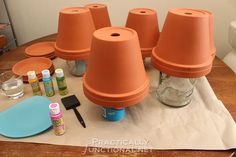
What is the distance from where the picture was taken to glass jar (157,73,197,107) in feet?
2.20

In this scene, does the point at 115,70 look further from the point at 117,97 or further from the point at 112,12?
the point at 112,12

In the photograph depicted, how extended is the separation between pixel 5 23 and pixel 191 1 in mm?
1246

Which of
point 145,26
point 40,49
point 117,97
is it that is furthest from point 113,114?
point 40,49

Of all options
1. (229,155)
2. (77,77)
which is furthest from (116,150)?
(77,77)

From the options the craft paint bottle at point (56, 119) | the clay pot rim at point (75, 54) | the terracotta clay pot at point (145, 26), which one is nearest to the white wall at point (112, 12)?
the terracotta clay pot at point (145, 26)

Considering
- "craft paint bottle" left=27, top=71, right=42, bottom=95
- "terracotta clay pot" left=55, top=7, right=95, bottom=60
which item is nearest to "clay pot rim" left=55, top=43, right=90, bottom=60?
"terracotta clay pot" left=55, top=7, right=95, bottom=60

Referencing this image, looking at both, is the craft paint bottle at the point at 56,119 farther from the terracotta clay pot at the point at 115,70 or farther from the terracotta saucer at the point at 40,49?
the terracotta saucer at the point at 40,49

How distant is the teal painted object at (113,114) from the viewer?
0.59 meters

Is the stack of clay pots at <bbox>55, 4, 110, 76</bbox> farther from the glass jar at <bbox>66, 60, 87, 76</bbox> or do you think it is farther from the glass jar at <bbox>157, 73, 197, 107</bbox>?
the glass jar at <bbox>157, 73, 197, 107</bbox>

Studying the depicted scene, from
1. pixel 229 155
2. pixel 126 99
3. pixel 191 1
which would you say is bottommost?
pixel 229 155

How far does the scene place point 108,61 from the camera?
0.50 m

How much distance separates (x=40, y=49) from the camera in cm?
102

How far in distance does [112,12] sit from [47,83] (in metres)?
0.79

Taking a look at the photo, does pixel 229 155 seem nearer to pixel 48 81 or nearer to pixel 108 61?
pixel 108 61
